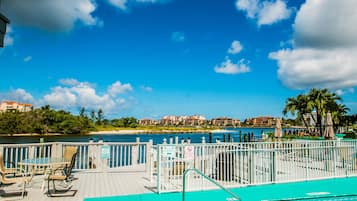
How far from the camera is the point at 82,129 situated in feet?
236

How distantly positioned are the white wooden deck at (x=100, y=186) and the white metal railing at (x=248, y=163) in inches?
Answer: 30.6

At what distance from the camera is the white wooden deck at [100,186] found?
23.0 ft

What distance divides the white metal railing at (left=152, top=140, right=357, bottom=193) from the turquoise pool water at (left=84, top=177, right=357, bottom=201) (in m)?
0.36

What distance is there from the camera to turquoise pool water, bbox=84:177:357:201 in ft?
22.9

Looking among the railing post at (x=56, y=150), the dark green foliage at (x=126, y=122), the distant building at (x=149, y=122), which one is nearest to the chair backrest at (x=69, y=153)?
the railing post at (x=56, y=150)

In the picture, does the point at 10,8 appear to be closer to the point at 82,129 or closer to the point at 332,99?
the point at 332,99

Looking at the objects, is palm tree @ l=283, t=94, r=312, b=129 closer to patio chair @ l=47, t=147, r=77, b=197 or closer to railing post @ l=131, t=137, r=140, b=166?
railing post @ l=131, t=137, r=140, b=166

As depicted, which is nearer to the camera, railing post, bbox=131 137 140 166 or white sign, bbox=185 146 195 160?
white sign, bbox=185 146 195 160

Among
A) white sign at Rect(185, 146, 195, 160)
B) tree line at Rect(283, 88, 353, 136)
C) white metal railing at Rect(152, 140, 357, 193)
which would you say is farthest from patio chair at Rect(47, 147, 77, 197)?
tree line at Rect(283, 88, 353, 136)

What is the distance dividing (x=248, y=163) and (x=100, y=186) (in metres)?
4.22

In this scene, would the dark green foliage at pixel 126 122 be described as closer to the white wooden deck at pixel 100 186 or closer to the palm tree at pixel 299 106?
the palm tree at pixel 299 106

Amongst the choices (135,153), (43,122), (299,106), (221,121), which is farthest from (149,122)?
(135,153)

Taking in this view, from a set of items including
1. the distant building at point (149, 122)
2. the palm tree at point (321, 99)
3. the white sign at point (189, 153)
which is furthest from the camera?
the distant building at point (149, 122)

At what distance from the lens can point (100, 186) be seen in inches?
320
